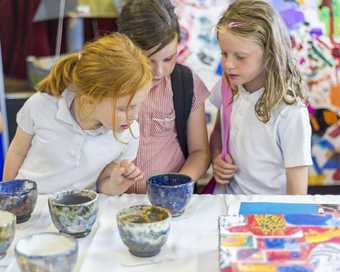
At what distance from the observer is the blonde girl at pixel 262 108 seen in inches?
56.5

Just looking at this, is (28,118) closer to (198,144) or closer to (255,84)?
(198,144)

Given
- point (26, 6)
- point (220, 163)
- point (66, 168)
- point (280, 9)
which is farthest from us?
point (26, 6)

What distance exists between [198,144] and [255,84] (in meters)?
0.22

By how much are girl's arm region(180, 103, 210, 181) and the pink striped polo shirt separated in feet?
0.08

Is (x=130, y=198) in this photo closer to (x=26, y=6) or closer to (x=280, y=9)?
(x=280, y=9)

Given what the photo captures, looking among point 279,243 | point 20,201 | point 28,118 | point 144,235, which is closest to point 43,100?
point 28,118

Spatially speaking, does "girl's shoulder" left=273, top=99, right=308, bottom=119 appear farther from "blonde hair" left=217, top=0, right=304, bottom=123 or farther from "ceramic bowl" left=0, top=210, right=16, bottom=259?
"ceramic bowl" left=0, top=210, right=16, bottom=259

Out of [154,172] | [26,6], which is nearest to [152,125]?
[154,172]

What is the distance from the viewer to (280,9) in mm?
2484

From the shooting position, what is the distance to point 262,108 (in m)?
1.46

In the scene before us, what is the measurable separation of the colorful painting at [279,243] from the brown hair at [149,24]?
57cm

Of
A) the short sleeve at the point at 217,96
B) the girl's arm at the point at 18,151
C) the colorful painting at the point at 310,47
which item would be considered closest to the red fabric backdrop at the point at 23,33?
the colorful painting at the point at 310,47

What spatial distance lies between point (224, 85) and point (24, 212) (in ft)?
2.22

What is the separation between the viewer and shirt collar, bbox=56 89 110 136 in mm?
1348
